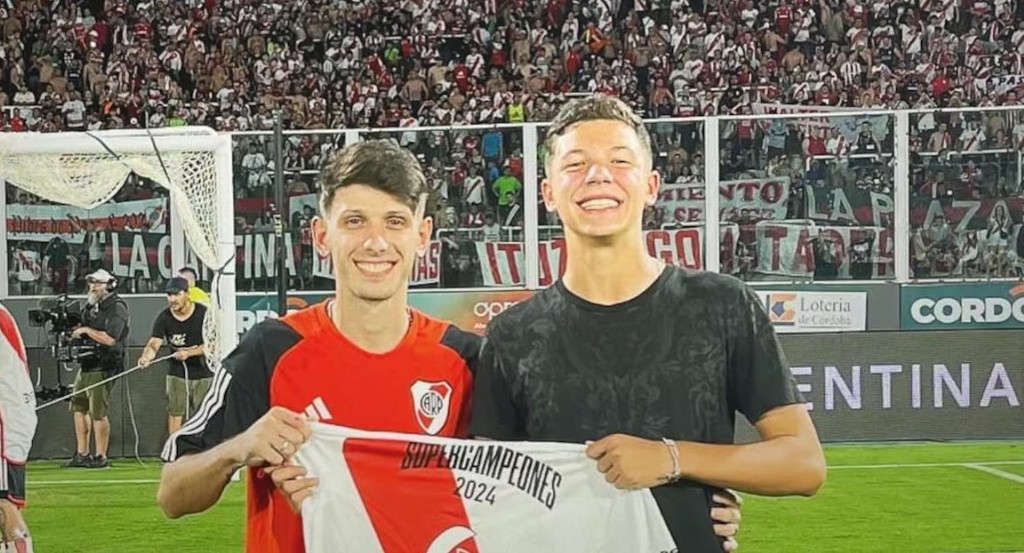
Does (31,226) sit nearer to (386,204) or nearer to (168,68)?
(168,68)

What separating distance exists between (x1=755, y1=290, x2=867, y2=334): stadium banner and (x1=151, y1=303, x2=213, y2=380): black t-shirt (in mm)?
5696

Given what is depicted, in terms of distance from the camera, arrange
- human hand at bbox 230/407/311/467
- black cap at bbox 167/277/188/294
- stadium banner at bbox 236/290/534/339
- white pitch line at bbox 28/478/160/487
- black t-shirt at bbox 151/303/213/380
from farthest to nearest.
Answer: stadium banner at bbox 236/290/534/339 < black t-shirt at bbox 151/303/213/380 < black cap at bbox 167/277/188/294 < white pitch line at bbox 28/478/160/487 < human hand at bbox 230/407/311/467

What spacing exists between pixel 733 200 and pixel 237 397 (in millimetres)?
12100

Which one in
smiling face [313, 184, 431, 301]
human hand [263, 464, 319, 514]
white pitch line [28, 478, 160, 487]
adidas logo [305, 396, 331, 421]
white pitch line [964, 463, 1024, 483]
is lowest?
white pitch line [28, 478, 160, 487]

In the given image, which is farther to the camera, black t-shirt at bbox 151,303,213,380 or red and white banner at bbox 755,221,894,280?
red and white banner at bbox 755,221,894,280

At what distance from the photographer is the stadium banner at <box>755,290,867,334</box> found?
15320mm

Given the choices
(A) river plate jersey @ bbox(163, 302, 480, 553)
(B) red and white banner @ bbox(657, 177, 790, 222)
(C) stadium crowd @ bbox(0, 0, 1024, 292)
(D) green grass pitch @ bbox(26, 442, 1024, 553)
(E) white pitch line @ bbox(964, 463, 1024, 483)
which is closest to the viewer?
(A) river plate jersey @ bbox(163, 302, 480, 553)

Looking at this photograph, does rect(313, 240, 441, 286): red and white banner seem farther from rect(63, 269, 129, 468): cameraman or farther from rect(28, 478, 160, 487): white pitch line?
rect(28, 478, 160, 487): white pitch line

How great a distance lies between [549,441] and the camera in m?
3.48

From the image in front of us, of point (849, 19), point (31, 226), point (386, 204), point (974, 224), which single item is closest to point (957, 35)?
point (849, 19)

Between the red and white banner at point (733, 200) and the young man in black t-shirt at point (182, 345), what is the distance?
4.82m

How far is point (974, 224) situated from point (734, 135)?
8.90ft

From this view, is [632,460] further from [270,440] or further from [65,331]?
[65,331]

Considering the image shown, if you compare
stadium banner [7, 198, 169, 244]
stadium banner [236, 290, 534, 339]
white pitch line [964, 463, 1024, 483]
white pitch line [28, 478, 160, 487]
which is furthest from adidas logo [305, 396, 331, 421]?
stadium banner [7, 198, 169, 244]
